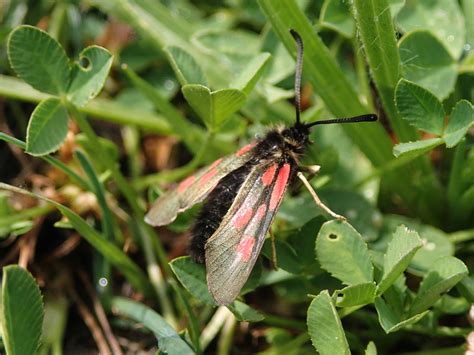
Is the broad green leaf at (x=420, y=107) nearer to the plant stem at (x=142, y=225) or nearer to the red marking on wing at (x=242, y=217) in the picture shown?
the red marking on wing at (x=242, y=217)

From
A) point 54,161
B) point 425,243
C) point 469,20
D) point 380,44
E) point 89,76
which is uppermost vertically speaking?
point 89,76

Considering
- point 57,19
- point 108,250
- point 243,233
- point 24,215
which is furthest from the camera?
point 57,19

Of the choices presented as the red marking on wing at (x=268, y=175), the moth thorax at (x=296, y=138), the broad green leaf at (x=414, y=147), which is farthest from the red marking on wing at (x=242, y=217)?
the broad green leaf at (x=414, y=147)

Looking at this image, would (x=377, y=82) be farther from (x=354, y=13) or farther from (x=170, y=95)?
(x=170, y=95)

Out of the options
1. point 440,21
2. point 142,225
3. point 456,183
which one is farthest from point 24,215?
point 440,21

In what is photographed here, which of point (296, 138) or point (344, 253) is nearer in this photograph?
point (344, 253)

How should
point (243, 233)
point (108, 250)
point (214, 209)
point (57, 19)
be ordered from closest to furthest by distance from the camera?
point (243, 233), point (214, 209), point (108, 250), point (57, 19)

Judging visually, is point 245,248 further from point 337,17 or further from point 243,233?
point 337,17
